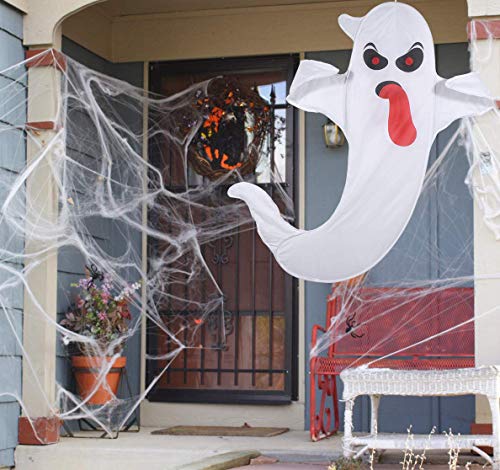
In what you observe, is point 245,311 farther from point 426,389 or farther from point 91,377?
point 426,389

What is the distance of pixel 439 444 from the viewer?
17.5ft

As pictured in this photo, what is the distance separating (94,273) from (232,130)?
1503mm

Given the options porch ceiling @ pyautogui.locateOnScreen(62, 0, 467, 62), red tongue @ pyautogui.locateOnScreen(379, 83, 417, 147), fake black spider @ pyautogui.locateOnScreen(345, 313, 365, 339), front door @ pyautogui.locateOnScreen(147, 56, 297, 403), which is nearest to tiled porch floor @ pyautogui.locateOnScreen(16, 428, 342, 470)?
fake black spider @ pyautogui.locateOnScreen(345, 313, 365, 339)

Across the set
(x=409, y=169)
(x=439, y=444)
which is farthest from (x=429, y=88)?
(x=439, y=444)

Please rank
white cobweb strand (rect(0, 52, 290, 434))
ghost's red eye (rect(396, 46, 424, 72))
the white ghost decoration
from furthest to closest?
white cobweb strand (rect(0, 52, 290, 434)) < ghost's red eye (rect(396, 46, 424, 72)) < the white ghost decoration

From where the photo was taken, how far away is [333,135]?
7.61m

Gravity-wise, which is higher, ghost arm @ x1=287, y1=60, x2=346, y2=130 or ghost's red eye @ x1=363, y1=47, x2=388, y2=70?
ghost's red eye @ x1=363, y1=47, x2=388, y2=70

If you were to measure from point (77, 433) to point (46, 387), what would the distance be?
759 millimetres

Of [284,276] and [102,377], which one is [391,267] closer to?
[284,276]

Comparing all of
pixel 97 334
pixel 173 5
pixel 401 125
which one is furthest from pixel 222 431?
pixel 173 5

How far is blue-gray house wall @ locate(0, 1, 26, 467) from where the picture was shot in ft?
21.1

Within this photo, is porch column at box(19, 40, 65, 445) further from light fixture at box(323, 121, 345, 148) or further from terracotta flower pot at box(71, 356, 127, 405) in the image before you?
light fixture at box(323, 121, 345, 148)

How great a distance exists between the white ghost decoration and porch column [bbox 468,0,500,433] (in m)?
0.21

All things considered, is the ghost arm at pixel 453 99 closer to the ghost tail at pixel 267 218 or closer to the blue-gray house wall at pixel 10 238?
the ghost tail at pixel 267 218
